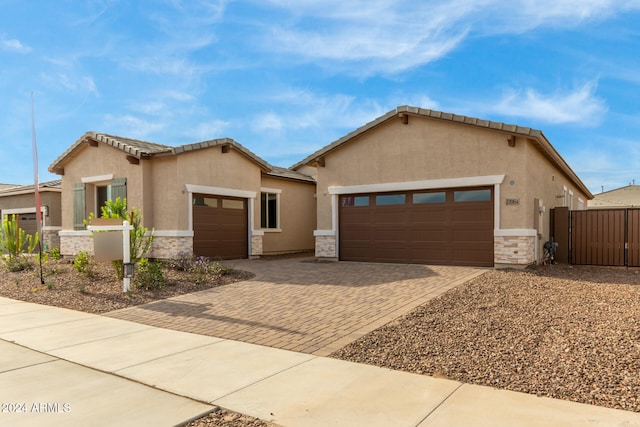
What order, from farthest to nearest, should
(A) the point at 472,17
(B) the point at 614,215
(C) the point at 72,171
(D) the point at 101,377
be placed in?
(C) the point at 72,171 < (B) the point at 614,215 < (A) the point at 472,17 < (D) the point at 101,377

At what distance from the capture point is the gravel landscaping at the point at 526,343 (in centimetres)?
445

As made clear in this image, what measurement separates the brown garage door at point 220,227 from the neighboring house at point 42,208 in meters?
10.7

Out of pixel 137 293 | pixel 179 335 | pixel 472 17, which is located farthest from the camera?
pixel 472 17

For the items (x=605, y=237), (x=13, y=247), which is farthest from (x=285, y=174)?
(x=605, y=237)

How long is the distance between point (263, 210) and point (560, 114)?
14.0 m

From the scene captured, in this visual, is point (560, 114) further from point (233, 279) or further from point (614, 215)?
point (233, 279)

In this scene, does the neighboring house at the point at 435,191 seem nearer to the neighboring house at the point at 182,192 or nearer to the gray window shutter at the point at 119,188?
the neighboring house at the point at 182,192

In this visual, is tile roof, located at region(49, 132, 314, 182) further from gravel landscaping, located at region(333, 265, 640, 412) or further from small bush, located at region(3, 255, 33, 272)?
gravel landscaping, located at region(333, 265, 640, 412)

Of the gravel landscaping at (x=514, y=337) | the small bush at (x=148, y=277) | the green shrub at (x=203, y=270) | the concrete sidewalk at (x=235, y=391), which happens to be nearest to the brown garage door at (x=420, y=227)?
the gravel landscaping at (x=514, y=337)

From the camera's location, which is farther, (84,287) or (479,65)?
(479,65)

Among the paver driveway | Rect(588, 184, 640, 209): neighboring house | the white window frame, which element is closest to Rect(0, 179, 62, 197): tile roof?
the white window frame

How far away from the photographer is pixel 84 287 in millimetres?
10828

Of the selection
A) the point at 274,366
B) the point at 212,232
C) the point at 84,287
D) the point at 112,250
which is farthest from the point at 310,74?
the point at 274,366

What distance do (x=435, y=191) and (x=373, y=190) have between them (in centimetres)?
219
